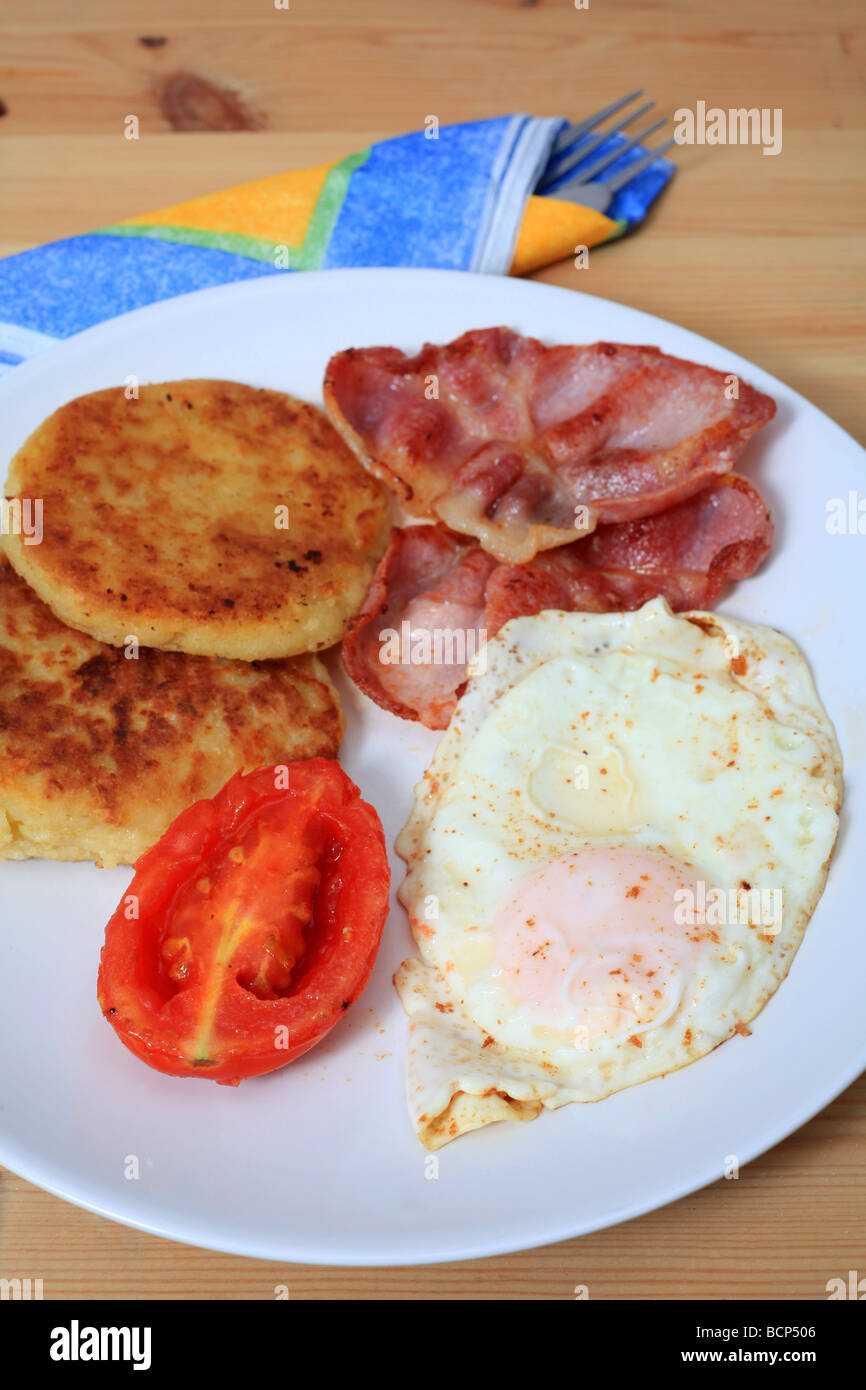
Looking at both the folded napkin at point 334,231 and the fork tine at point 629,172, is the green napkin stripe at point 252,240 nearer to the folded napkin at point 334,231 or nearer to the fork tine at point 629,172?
the folded napkin at point 334,231

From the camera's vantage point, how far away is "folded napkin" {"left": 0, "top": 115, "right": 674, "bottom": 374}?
3473 millimetres

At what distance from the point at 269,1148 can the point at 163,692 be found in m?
0.96

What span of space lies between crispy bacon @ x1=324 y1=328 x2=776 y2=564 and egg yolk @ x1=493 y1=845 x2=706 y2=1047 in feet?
2.63

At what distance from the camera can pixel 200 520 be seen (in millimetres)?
2729

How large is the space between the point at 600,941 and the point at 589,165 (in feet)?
8.57

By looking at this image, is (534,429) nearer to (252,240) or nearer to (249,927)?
(252,240)

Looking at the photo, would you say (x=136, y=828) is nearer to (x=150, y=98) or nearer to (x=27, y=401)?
(x=27, y=401)

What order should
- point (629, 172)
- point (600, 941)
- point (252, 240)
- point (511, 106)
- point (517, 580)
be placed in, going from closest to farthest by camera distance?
point (600, 941), point (517, 580), point (252, 240), point (629, 172), point (511, 106)

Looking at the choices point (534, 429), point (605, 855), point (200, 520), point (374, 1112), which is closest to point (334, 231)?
point (534, 429)

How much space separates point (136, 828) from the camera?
2361 millimetres

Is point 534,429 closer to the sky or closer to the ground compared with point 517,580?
closer to the sky

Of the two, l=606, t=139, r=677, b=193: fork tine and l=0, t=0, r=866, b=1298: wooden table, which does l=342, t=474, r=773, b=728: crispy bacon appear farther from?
l=606, t=139, r=677, b=193: fork tine

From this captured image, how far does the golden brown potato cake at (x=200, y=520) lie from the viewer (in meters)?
2.53

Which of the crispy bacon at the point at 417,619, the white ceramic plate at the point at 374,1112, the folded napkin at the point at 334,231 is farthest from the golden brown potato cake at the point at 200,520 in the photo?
the folded napkin at the point at 334,231
